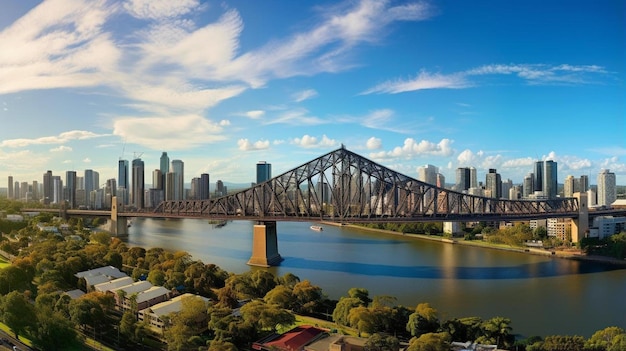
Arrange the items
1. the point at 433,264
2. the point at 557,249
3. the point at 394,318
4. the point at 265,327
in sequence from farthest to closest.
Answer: the point at 557,249 < the point at 433,264 < the point at 394,318 < the point at 265,327

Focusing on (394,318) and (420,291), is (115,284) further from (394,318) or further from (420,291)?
(420,291)

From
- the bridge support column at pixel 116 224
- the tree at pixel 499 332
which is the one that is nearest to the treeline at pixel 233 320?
the tree at pixel 499 332

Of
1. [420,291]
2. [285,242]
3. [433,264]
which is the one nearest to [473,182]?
[285,242]

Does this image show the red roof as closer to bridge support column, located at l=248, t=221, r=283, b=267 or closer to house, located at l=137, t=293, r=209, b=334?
house, located at l=137, t=293, r=209, b=334

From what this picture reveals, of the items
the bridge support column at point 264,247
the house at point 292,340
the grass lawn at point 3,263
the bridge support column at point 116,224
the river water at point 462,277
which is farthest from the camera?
the bridge support column at point 116,224

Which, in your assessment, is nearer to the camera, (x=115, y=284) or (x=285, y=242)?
(x=115, y=284)

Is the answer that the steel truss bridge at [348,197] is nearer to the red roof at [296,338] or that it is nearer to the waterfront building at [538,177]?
the red roof at [296,338]

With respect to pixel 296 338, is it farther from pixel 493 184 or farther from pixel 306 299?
pixel 493 184

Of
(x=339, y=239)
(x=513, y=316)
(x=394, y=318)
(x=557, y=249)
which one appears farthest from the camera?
(x=339, y=239)
